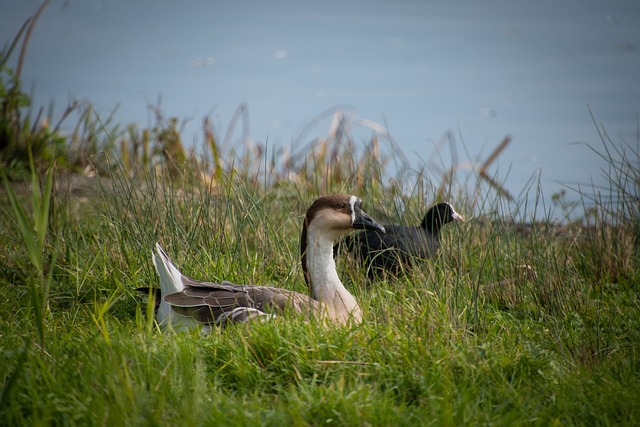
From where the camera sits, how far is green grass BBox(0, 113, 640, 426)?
140 inches

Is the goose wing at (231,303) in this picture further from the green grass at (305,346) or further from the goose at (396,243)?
the goose at (396,243)

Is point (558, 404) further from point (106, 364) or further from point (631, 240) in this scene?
point (631, 240)

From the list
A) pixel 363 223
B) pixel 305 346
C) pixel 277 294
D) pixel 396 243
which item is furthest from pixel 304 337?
pixel 396 243

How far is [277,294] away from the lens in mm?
4781

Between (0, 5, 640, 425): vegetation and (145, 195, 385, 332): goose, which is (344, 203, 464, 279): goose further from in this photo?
(145, 195, 385, 332): goose

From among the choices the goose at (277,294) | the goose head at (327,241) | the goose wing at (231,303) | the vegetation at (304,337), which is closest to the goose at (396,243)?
the vegetation at (304,337)

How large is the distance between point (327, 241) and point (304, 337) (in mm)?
1277

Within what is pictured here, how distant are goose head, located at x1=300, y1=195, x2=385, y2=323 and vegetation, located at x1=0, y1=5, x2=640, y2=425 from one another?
0.27 meters

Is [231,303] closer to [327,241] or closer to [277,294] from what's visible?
[277,294]

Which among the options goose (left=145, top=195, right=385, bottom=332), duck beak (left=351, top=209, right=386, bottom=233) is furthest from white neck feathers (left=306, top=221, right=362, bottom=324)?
duck beak (left=351, top=209, right=386, bottom=233)

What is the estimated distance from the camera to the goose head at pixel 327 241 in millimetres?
5051

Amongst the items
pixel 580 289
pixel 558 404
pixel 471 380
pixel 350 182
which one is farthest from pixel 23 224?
pixel 350 182

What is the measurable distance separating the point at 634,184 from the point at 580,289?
141 centimetres

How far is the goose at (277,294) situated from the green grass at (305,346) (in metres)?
0.18
